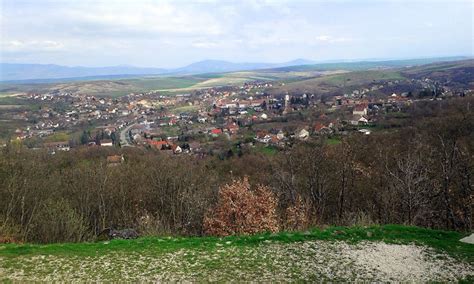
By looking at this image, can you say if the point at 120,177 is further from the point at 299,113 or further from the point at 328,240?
the point at 299,113

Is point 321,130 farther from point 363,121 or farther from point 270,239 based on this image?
point 270,239

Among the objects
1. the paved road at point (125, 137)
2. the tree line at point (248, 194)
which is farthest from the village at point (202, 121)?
the tree line at point (248, 194)

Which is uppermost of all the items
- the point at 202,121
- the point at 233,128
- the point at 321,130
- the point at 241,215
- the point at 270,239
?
the point at 270,239

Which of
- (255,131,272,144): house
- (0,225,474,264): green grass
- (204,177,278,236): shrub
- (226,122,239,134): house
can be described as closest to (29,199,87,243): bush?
(0,225,474,264): green grass

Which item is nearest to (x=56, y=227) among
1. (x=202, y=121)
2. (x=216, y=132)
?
(x=216, y=132)

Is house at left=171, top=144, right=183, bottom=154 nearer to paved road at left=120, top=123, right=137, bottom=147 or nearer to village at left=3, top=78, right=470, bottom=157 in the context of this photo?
village at left=3, top=78, right=470, bottom=157

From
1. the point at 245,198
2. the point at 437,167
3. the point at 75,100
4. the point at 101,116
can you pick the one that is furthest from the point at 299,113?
the point at 75,100
